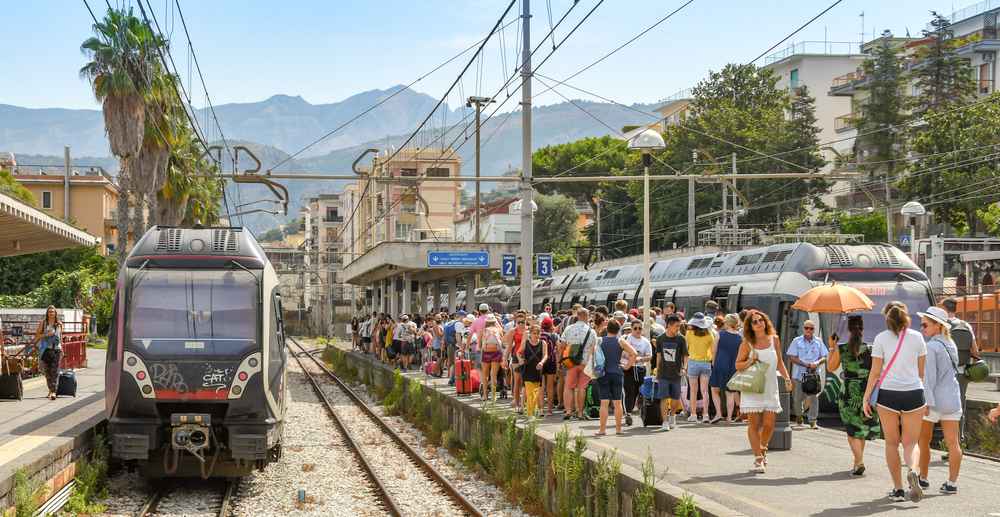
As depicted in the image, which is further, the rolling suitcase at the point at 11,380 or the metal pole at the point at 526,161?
the metal pole at the point at 526,161

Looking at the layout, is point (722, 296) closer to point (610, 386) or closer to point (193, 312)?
point (610, 386)

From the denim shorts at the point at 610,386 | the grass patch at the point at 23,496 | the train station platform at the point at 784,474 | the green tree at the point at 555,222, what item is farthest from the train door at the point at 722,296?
the green tree at the point at 555,222

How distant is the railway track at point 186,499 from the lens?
13.6 meters

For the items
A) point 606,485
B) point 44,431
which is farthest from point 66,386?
point 606,485

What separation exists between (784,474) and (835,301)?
5.65 metres

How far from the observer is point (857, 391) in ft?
38.6

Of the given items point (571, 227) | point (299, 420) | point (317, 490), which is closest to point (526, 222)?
point (299, 420)

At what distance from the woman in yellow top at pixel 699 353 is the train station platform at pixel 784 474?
597mm

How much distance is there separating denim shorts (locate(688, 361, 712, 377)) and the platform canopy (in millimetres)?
10692

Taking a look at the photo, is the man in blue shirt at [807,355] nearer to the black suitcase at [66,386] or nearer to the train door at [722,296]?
the train door at [722,296]

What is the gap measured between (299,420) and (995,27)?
4996 cm

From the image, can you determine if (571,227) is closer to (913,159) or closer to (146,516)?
(913,159)

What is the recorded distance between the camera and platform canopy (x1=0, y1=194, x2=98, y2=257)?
63.2ft

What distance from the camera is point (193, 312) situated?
1418 cm
